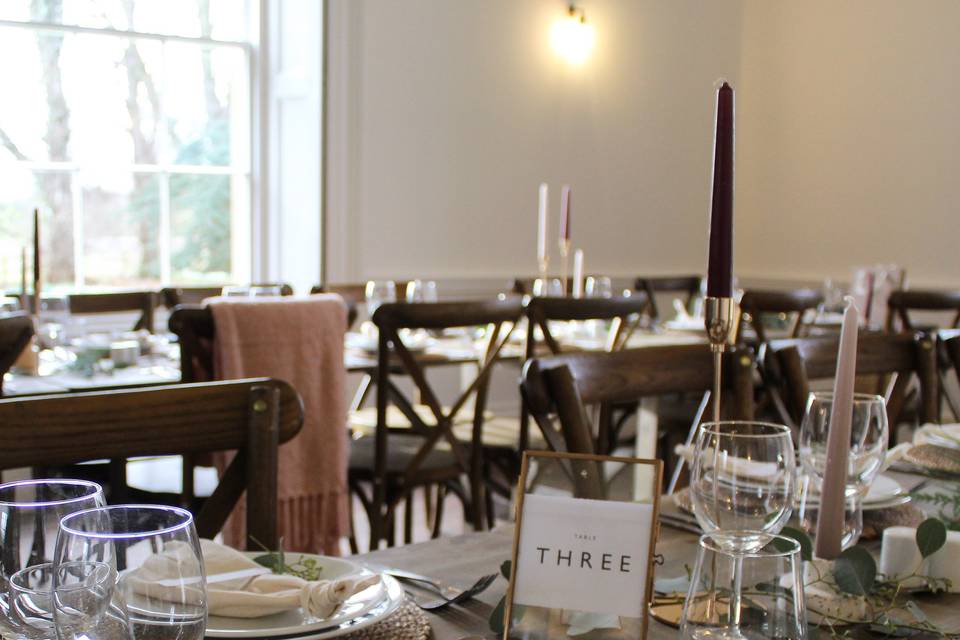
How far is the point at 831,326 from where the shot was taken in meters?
4.06

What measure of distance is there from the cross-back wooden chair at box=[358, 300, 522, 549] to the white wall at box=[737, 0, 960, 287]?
Answer: 3.09m

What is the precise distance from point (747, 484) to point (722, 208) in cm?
21

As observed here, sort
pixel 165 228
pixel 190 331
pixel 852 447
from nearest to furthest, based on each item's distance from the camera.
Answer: pixel 852 447, pixel 190 331, pixel 165 228

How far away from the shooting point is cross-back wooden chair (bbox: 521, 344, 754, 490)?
1.33 m

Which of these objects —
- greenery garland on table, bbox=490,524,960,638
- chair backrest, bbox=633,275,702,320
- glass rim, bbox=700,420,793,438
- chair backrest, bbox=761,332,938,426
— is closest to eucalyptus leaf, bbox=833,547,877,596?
greenery garland on table, bbox=490,524,960,638

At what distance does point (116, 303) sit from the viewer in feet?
10.5

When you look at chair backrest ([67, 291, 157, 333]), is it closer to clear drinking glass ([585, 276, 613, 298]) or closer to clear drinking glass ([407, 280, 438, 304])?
clear drinking glass ([407, 280, 438, 304])

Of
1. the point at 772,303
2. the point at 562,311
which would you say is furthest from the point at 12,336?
the point at 772,303

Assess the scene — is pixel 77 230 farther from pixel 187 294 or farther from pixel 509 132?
pixel 509 132

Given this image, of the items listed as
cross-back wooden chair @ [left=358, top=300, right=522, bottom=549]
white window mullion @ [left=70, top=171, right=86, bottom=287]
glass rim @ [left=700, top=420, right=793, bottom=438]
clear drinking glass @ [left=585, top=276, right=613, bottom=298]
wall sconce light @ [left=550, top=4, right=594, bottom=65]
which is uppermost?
wall sconce light @ [left=550, top=4, right=594, bottom=65]

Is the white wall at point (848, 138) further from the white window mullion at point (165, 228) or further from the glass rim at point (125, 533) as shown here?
the glass rim at point (125, 533)

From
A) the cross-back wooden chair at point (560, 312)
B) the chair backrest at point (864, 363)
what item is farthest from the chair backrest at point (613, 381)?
the cross-back wooden chair at point (560, 312)

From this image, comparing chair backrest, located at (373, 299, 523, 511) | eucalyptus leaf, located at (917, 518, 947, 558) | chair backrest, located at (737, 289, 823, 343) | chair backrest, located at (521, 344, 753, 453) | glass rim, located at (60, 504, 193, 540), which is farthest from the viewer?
chair backrest, located at (737, 289, 823, 343)

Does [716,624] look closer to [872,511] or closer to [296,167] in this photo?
[872,511]
